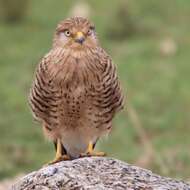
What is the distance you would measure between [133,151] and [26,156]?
127 cm

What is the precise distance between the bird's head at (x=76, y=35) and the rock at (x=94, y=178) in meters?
1.49

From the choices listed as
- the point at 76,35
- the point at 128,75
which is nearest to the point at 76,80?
the point at 76,35

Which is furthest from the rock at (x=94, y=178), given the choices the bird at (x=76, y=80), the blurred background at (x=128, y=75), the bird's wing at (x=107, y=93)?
the blurred background at (x=128, y=75)

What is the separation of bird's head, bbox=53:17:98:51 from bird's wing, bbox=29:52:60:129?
0.51 ft

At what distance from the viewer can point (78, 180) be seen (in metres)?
6.07

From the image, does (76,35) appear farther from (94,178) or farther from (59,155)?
(94,178)

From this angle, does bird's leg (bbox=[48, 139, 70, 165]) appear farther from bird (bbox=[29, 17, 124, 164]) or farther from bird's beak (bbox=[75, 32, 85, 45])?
bird's beak (bbox=[75, 32, 85, 45])

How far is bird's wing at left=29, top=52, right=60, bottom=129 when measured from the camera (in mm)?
7727

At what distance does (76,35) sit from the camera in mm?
7652

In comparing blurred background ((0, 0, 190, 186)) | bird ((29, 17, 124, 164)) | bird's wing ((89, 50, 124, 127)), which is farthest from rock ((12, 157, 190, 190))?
blurred background ((0, 0, 190, 186))

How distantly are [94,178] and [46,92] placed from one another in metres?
1.73

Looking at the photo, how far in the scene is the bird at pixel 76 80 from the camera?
25.3 ft

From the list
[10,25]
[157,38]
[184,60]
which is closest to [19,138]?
[184,60]

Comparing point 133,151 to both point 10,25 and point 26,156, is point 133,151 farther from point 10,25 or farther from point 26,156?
point 10,25
